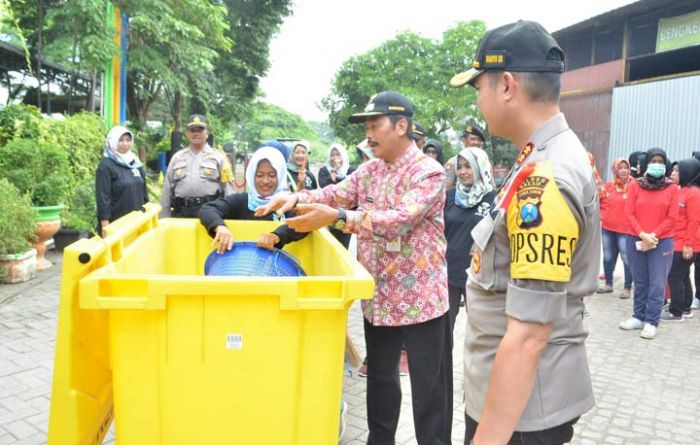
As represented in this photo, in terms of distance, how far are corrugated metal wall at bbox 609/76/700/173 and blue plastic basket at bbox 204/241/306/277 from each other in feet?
50.0

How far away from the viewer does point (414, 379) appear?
2.84 metres

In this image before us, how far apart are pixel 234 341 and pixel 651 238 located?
5025 millimetres

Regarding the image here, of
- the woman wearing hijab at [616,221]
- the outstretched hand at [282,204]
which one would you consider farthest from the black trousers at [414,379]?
the woman wearing hijab at [616,221]

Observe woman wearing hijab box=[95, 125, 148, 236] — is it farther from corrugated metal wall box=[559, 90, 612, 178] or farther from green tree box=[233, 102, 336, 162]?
green tree box=[233, 102, 336, 162]

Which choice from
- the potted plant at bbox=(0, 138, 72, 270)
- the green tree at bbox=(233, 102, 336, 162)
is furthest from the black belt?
the green tree at bbox=(233, 102, 336, 162)

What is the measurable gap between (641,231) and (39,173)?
7.20 metres

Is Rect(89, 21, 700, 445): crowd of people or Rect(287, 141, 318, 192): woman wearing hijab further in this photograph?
Rect(287, 141, 318, 192): woman wearing hijab

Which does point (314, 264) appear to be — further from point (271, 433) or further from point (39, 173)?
point (39, 173)

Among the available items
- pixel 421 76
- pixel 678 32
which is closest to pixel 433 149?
pixel 678 32

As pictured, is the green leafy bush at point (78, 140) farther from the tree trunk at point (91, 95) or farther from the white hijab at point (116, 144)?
the white hijab at point (116, 144)

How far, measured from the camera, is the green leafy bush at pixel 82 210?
842cm

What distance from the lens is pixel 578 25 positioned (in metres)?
18.0

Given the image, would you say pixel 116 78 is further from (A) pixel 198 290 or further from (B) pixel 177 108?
(A) pixel 198 290

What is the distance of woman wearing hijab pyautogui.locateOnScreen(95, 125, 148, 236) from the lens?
577cm
